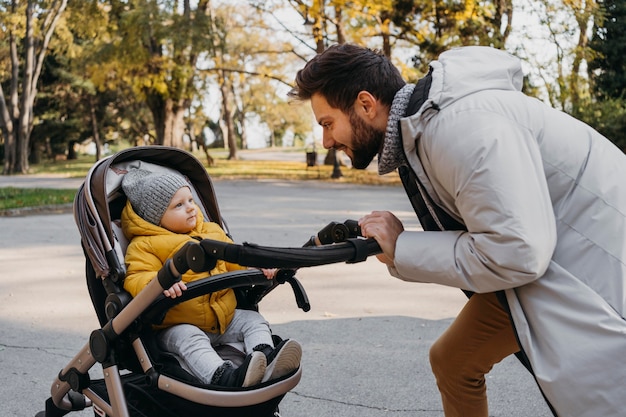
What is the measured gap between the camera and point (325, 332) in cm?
525

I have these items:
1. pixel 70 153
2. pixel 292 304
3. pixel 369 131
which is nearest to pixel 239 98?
pixel 70 153

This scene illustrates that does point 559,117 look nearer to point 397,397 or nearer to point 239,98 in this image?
point 397,397

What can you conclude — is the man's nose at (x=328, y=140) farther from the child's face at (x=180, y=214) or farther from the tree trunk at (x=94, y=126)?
the tree trunk at (x=94, y=126)

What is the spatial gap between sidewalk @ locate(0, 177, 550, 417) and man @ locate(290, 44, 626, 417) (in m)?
1.84

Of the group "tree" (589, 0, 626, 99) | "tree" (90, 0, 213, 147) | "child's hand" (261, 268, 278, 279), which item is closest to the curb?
"tree" (90, 0, 213, 147)

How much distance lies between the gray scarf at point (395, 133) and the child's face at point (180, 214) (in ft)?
4.20

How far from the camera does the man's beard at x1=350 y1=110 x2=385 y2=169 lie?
7.64ft

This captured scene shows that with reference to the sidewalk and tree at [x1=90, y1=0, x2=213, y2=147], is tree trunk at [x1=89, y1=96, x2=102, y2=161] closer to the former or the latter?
tree at [x1=90, y1=0, x2=213, y2=147]

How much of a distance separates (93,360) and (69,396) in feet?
1.78

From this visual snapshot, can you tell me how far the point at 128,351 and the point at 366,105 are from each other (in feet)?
4.66

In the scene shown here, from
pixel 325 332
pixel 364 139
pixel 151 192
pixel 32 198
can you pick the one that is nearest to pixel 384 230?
pixel 364 139

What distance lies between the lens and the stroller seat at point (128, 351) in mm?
2656

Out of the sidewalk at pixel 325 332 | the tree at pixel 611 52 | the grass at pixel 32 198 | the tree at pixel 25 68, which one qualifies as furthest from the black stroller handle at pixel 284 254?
the tree at pixel 25 68

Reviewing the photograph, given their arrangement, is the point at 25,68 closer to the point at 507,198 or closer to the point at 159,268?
the point at 159,268
